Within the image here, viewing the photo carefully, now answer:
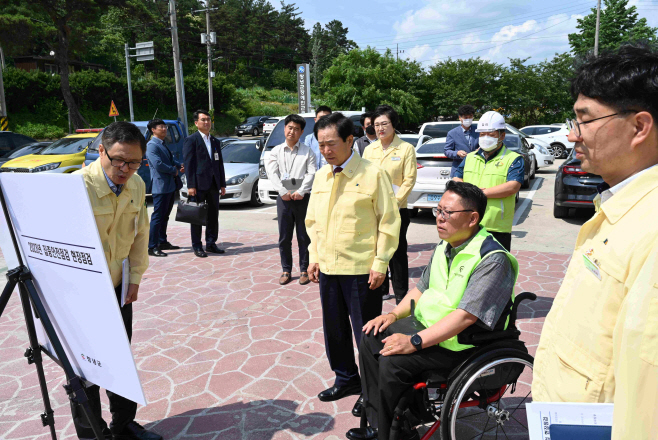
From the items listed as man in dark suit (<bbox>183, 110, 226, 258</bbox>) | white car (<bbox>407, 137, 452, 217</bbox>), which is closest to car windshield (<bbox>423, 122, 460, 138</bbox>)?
white car (<bbox>407, 137, 452, 217</bbox>)

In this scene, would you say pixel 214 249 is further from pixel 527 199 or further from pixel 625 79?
pixel 527 199

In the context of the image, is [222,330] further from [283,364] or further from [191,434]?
[191,434]

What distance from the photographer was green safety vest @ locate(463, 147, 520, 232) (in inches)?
164

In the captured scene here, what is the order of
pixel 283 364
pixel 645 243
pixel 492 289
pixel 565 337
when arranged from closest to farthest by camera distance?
pixel 645 243 < pixel 565 337 < pixel 492 289 < pixel 283 364

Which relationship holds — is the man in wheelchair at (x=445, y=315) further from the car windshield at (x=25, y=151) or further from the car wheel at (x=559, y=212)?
the car windshield at (x=25, y=151)

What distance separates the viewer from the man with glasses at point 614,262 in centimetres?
98

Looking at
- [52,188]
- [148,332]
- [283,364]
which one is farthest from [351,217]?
[148,332]

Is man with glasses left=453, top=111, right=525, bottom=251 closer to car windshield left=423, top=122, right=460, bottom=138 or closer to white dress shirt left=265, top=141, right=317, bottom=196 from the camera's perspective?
white dress shirt left=265, top=141, right=317, bottom=196

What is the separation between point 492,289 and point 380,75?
26777 mm

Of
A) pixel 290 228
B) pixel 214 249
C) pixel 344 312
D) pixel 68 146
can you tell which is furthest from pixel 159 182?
pixel 68 146

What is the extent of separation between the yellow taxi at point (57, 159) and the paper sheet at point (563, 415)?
1168 centimetres

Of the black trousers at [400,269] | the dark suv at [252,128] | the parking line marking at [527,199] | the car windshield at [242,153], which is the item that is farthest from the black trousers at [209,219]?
the dark suv at [252,128]

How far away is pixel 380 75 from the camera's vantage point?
27.8 m

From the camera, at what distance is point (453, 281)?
8.61 ft
